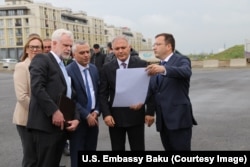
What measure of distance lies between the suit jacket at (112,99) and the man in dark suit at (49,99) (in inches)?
20.9

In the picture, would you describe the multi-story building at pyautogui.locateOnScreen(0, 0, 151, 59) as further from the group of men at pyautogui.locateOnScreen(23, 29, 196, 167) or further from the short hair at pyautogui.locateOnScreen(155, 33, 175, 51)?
the short hair at pyautogui.locateOnScreen(155, 33, 175, 51)

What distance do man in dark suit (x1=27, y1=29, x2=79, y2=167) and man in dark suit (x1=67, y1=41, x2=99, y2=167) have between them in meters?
0.31

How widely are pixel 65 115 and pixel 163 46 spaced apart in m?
1.23

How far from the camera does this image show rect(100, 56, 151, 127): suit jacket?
4465 mm

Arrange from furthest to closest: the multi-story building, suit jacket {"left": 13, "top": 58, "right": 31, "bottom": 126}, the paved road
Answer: the multi-story building, the paved road, suit jacket {"left": 13, "top": 58, "right": 31, "bottom": 126}

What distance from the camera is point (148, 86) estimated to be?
14.2 feet

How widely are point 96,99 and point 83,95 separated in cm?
21

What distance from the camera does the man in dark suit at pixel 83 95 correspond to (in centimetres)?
438

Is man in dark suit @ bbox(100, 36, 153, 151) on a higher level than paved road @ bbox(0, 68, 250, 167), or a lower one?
higher

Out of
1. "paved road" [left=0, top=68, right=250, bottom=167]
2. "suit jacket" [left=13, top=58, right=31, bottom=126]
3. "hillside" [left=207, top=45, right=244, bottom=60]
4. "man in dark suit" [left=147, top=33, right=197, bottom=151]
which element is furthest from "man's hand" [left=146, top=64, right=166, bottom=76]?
"hillside" [left=207, top=45, right=244, bottom=60]

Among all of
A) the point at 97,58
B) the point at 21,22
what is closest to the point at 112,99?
the point at 97,58

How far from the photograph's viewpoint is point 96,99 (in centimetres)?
457

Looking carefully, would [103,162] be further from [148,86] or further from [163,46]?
[163,46]

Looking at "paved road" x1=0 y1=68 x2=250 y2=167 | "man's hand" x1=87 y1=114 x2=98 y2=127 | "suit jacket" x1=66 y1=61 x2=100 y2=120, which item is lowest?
"paved road" x1=0 y1=68 x2=250 y2=167
